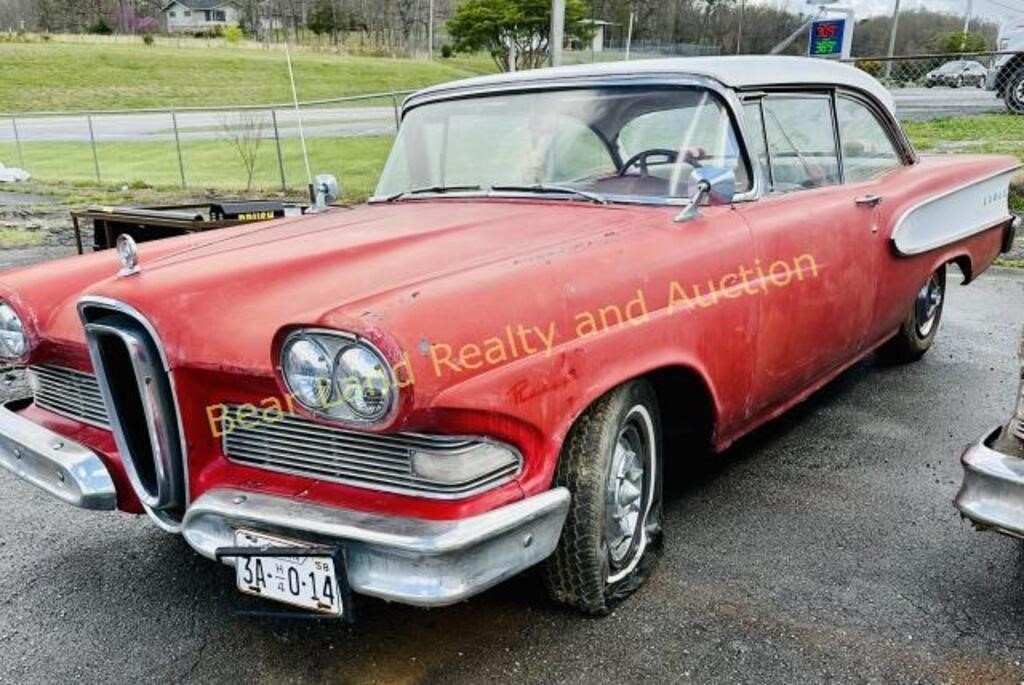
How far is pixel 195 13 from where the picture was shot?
3337 inches

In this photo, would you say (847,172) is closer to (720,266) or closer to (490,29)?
(720,266)

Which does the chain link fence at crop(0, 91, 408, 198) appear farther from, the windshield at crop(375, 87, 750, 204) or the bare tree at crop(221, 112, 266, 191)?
the windshield at crop(375, 87, 750, 204)

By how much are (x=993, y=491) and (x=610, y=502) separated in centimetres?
103

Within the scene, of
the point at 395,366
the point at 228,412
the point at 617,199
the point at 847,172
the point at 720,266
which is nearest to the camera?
the point at 395,366

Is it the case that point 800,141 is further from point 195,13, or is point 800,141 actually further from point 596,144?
point 195,13

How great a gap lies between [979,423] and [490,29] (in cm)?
3610

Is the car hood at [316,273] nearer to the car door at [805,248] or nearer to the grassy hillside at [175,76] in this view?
the car door at [805,248]

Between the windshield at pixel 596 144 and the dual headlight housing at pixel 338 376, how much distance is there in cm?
141

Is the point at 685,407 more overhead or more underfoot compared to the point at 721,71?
more underfoot

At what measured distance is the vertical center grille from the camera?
7.48ft

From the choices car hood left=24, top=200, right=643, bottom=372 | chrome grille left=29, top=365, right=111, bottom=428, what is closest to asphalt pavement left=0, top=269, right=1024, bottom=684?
chrome grille left=29, top=365, right=111, bottom=428

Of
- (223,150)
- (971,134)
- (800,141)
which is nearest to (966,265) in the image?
(800,141)

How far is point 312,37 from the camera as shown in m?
63.0

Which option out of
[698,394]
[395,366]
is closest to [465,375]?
[395,366]
